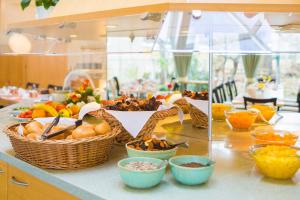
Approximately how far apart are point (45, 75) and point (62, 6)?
5.43 metres

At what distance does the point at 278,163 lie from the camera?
3.36 feet

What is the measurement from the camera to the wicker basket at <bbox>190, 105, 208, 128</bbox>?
1.62m

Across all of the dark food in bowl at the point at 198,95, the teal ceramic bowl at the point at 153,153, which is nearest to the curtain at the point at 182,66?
the dark food in bowl at the point at 198,95

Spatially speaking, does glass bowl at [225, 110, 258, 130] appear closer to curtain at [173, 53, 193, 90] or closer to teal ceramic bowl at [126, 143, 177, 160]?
teal ceramic bowl at [126, 143, 177, 160]

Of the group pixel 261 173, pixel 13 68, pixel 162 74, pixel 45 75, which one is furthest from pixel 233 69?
pixel 261 173

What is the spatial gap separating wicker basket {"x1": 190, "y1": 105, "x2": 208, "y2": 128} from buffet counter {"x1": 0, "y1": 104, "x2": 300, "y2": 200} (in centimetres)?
19

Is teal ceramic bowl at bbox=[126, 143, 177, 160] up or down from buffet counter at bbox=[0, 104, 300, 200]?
up

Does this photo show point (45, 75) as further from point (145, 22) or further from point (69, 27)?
point (145, 22)

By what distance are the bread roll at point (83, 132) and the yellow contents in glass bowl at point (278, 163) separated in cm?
52

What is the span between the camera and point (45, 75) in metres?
6.87

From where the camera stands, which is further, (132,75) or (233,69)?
(132,75)

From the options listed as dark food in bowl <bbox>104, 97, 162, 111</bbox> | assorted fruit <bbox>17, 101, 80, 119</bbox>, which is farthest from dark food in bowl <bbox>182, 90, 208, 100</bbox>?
assorted fruit <bbox>17, 101, 80, 119</bbox>

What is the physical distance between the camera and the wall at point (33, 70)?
6598 mm

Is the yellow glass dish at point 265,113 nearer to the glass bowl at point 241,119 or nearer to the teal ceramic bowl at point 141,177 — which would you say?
the glass bowl at point 241,119
